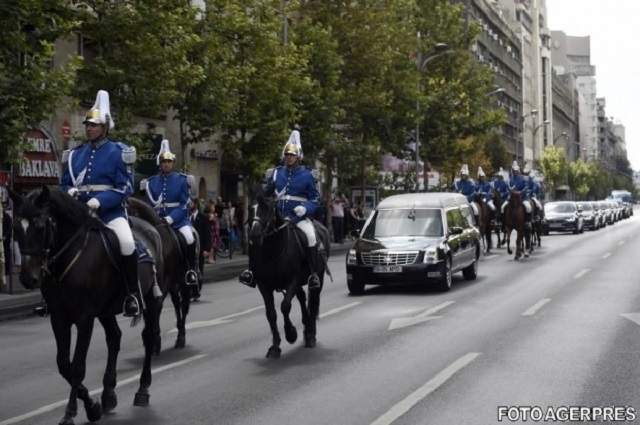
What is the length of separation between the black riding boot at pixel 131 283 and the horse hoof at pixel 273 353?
2.88 m

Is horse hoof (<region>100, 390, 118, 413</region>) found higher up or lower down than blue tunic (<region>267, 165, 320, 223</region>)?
lower down

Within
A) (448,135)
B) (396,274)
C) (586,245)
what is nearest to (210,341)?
(396,274)

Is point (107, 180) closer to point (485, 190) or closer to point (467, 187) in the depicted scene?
point (467, 187)

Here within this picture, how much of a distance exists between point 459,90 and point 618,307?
4524 cm

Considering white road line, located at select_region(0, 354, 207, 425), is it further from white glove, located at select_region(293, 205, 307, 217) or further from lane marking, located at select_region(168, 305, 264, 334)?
lane marking, located at select_region(168, 305, 264, 334)

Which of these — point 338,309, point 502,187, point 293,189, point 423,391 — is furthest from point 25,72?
point 502,187

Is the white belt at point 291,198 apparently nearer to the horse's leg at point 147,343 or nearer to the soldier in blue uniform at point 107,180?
the horse's leg at point 147,343

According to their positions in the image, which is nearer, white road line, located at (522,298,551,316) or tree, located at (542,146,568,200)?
white road line, located at (522,298,551,316)

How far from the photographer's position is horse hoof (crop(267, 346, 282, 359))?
11336 mm

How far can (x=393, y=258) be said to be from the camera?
19094 mm

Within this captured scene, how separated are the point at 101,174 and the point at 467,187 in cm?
2411

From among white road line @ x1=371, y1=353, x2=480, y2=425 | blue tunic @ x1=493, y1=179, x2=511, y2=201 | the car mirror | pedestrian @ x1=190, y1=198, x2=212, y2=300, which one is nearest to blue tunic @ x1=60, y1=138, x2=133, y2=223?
white road line @ x1=371, y1=353, x2=480, y2=425

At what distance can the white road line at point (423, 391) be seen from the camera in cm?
799

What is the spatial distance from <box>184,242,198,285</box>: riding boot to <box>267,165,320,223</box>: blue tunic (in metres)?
1.36
